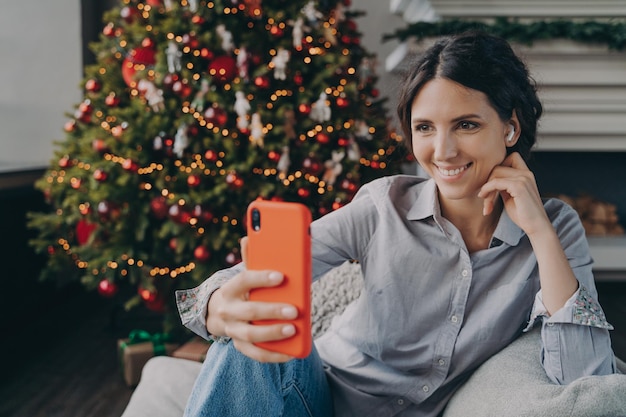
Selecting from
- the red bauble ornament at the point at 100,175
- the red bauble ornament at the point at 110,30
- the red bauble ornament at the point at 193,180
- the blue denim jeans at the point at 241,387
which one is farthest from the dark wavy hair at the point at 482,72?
the red bauble ornament at the point at 110,30

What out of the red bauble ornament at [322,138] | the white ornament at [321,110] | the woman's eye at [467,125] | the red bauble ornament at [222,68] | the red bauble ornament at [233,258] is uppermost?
the red bauble ornament at [222,68]

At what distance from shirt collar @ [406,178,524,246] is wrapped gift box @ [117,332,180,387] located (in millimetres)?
1474

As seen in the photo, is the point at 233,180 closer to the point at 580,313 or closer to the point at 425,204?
the point at 425,204

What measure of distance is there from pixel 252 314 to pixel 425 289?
432 mm

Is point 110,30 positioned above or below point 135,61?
above

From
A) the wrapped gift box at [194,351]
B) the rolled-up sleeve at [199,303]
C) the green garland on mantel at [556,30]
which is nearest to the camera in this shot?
the rolled-up sleeve at [199,303]

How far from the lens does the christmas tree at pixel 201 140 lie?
2.34 meters

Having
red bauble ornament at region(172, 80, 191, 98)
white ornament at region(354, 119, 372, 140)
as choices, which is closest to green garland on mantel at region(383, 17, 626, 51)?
white ornament at region(354, 119, 372, 140)

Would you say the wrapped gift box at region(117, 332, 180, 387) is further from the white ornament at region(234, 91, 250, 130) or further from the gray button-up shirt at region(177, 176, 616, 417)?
the gray button-up shirt at region(177, 176, 616, 417)

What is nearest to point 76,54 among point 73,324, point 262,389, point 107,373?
point 73,324

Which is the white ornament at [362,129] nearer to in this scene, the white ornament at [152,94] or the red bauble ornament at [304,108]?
the red bauble ornament at [304,108]

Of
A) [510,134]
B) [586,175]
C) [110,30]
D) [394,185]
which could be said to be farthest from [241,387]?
[586,175]

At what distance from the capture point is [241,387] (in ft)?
3.40

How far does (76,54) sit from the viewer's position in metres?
3.19
